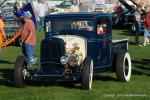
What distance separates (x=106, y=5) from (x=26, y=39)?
22.4 metres

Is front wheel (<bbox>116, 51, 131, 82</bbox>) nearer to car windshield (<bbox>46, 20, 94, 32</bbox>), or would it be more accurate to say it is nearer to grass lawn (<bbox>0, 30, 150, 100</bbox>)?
grass lawn (<bbox>0, 30, 150, 100</bbox>)

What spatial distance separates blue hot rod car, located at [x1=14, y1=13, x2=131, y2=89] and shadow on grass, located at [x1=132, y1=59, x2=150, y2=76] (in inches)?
55.0

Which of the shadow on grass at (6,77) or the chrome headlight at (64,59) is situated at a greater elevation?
the chrome headlight at (64,59)

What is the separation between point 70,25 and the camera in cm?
1273

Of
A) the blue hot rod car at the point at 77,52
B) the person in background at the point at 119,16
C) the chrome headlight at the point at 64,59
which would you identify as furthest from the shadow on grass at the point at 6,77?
the person in background at the point at 119,16

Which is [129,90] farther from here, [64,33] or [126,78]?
[64,33]

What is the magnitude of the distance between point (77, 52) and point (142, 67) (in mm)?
3988

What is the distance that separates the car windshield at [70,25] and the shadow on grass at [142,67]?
8.23ft

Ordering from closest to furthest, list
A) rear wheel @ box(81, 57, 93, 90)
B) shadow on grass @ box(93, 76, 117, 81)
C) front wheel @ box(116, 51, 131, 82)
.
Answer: rear wheel @ box(81, 57, 93, 90), front wheel @ box(116, 51, 131, 82), shadow on grass @ box(93, 76, 117, 81)

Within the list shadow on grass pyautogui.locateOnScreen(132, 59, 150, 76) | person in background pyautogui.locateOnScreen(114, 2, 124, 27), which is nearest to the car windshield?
shadow on grass pyautogui.locateOnScreen(132, 59, 150, 76)

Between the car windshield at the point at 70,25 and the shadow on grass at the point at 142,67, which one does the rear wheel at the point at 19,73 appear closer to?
the car windshield at the point at 70,25

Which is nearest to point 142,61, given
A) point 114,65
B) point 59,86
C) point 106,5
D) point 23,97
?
point 114,65

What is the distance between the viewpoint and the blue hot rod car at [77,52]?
38.6ft

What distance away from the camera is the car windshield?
41.5 ft
